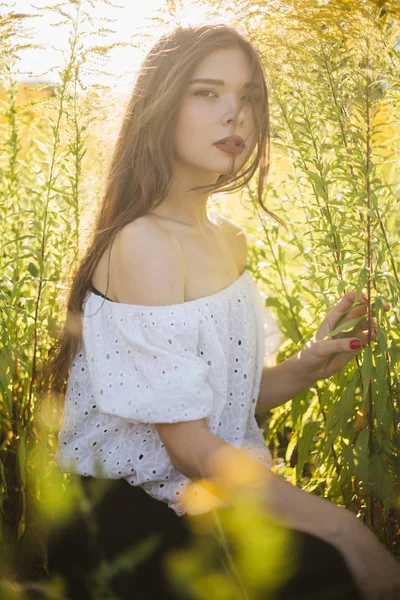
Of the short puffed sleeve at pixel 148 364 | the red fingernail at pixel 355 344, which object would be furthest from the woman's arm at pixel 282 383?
the short puffed sleeve at pixel 148 364

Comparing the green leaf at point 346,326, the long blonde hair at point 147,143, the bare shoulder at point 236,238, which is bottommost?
the green leaf at point 346,326

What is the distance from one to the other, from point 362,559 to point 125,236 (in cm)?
84

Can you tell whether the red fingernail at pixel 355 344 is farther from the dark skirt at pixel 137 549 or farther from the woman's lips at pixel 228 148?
the woman's lips at pixel 228 148

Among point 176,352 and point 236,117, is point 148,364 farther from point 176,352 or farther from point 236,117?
point 236,117

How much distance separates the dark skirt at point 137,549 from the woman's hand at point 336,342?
47 cm

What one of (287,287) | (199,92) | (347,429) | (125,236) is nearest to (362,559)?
(347,429)

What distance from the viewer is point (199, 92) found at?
1.63m

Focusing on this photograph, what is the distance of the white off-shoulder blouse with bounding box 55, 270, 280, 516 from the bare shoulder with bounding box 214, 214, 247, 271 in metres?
0.32

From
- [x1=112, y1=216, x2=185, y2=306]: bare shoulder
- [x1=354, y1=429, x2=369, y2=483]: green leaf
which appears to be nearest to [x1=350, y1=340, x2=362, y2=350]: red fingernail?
[x1=354, y1=429, x2=369, y2=483]: green leaf

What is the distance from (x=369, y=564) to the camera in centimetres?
113

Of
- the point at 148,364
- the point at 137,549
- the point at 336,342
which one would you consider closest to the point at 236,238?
the point at 336,342

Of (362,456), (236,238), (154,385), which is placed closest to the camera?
(154,385)

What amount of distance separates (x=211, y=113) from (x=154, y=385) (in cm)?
70

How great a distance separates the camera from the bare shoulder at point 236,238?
2.06 m
